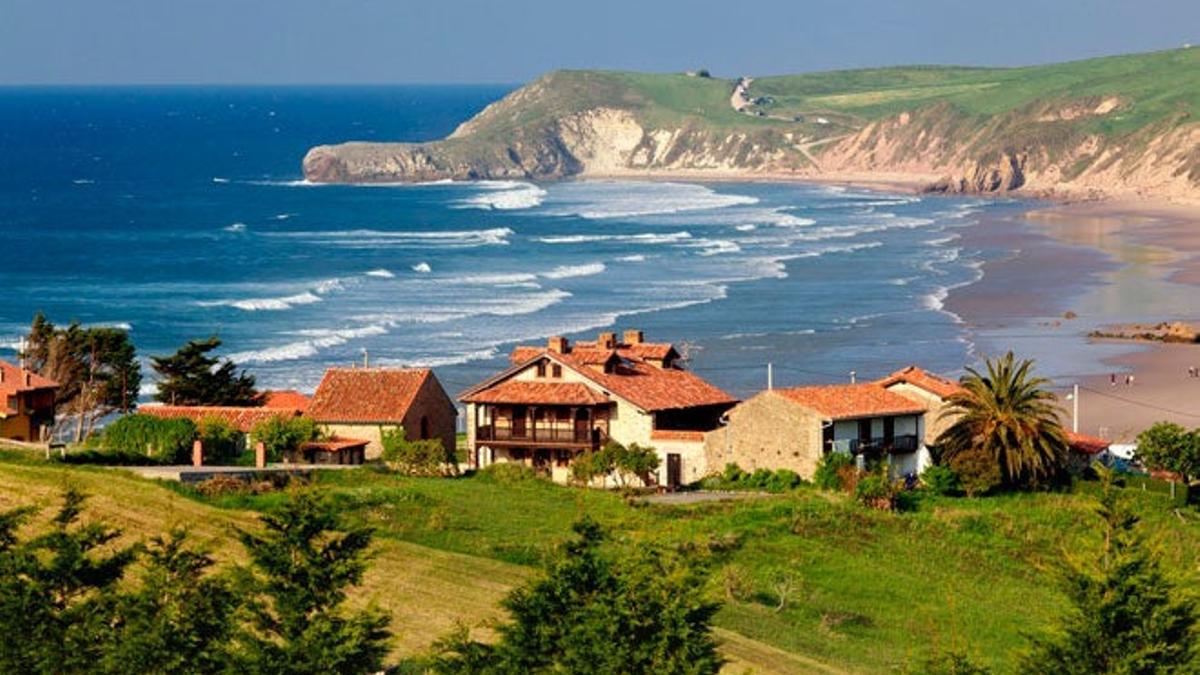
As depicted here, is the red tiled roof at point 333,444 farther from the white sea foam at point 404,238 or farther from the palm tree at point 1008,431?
the white sea foam at point 404,238

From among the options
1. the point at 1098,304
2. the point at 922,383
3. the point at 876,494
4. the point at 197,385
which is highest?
the point at 1098,304

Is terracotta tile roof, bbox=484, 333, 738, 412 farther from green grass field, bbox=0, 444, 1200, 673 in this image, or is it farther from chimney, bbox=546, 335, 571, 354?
green grass field, bbox=0, 444, 1200, 673

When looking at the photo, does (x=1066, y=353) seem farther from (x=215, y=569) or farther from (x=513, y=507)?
(x=215, y=569)

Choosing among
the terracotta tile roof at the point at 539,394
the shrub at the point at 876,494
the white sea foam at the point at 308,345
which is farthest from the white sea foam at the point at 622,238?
the shrub at the point at 876,494

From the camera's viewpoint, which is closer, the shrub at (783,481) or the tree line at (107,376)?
the shrub at (783,481)

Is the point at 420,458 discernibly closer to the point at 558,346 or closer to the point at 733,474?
the point at 558,346

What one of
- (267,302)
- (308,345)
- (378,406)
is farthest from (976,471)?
(267,302)
